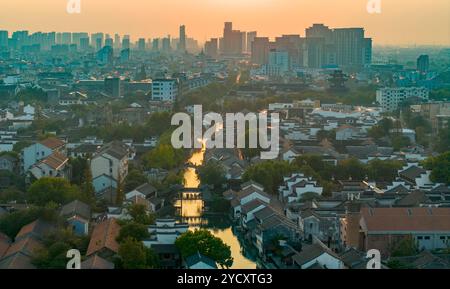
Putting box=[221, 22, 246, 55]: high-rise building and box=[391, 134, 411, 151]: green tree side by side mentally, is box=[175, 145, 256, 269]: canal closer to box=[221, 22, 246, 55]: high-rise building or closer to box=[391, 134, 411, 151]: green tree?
box=[391, 134, 411, 151]: green tree

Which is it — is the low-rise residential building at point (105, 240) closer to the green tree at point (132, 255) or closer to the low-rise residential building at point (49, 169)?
the green tree at point (132, 255)

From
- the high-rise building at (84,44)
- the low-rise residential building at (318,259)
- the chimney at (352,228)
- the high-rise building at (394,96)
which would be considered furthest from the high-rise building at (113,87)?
the high-rise building at (84,44)

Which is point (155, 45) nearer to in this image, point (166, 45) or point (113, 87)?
point (166, 45)

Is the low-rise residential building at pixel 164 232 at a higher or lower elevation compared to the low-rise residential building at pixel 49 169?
lower

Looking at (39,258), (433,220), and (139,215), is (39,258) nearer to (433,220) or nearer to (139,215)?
(139,215)

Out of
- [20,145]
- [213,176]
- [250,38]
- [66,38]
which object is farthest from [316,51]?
[213,176]

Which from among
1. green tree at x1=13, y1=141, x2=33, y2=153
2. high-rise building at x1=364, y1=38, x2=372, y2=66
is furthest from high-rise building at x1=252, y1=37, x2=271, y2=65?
green tree at x1=13, y1=141, x2=33, y2=153

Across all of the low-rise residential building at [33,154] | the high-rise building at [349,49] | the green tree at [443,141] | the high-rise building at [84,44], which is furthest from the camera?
the high-rise building at [84,44]
